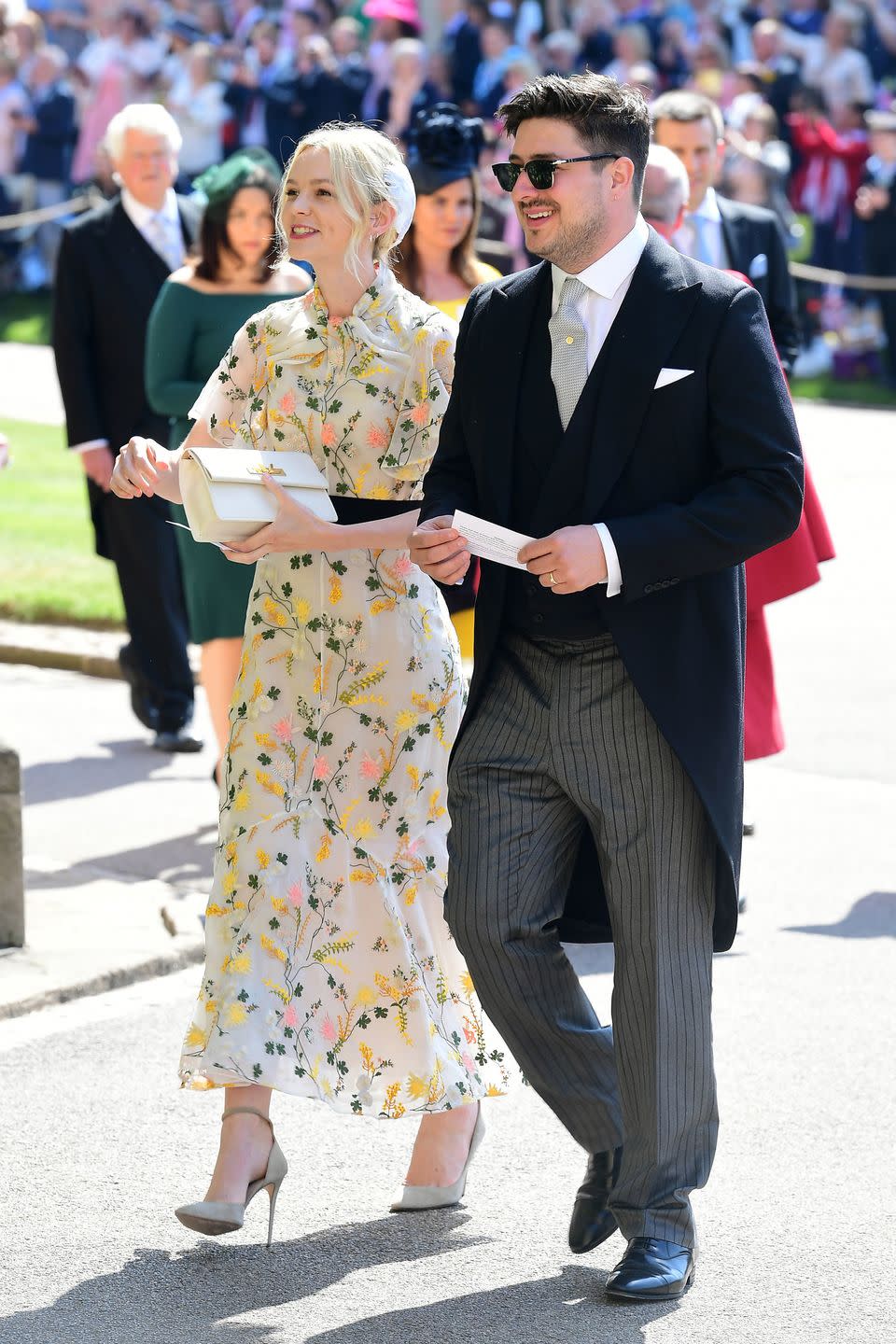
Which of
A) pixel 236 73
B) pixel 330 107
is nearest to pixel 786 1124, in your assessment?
pixel 330 107

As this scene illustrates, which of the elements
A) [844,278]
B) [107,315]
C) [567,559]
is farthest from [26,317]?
[567,559]

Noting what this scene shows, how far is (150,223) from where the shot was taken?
8352 millimetres

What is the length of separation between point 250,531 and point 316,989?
880mm

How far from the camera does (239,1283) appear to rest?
→ 3963mm

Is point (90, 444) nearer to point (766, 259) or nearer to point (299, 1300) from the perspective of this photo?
point (766, 259)

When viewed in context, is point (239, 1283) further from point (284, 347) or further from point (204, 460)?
point (284, 347)

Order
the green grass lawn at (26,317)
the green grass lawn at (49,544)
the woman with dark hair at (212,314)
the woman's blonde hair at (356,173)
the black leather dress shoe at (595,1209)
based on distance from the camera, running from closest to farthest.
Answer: the black leather dress shoe at (595,1209) < the woman's blonde hair at (356,173) < the woman with dark hair at (212,314) < the green grass lawn at (49,544) < the green grass lawn at (26,317)

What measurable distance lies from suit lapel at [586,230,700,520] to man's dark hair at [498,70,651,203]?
0.75 feet

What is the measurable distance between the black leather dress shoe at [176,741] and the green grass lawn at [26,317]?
1329 cm

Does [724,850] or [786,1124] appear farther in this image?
[786,1124]

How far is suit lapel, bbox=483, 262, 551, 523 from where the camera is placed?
3869 millimetres

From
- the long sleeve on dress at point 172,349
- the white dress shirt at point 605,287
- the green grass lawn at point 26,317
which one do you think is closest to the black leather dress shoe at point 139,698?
the long sleeve on dress at point 172,349

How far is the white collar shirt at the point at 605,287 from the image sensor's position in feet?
12.6

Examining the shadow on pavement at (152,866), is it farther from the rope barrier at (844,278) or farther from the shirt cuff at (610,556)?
the rope barrier at (844,278)
